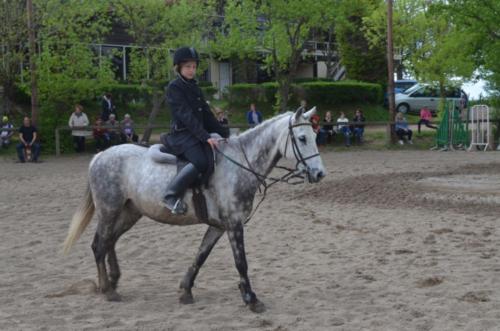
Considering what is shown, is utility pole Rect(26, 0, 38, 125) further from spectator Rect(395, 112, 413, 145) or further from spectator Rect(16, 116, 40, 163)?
spectator Rect(395, 112, 413, 145)

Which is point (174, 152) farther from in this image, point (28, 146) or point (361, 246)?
point (28, 146)

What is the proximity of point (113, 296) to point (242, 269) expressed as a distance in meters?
1.33

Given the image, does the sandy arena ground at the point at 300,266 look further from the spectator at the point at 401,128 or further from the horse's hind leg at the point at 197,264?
the spectator at the point at 401,128

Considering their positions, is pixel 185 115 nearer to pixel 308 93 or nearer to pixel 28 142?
pixel 28 142

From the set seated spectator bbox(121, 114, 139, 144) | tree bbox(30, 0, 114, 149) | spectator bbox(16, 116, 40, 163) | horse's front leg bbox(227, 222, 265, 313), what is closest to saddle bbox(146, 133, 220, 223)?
horse's front leg bbox(227, 222, 265, 313)

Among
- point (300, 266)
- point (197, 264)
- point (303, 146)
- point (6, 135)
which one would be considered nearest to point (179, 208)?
point (197, 264)

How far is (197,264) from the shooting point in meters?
6.80

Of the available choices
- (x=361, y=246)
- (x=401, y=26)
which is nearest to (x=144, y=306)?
(x=361, y=246)

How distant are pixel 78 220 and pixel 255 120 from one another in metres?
19.0

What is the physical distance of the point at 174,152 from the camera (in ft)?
22.2

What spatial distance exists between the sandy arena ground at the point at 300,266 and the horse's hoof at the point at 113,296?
79 mm

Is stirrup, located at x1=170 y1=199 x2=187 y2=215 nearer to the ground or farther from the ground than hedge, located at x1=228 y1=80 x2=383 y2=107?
nearer to the ground

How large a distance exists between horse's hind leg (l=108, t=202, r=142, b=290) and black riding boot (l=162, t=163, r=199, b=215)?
0.83m

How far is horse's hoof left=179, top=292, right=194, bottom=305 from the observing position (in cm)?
660
